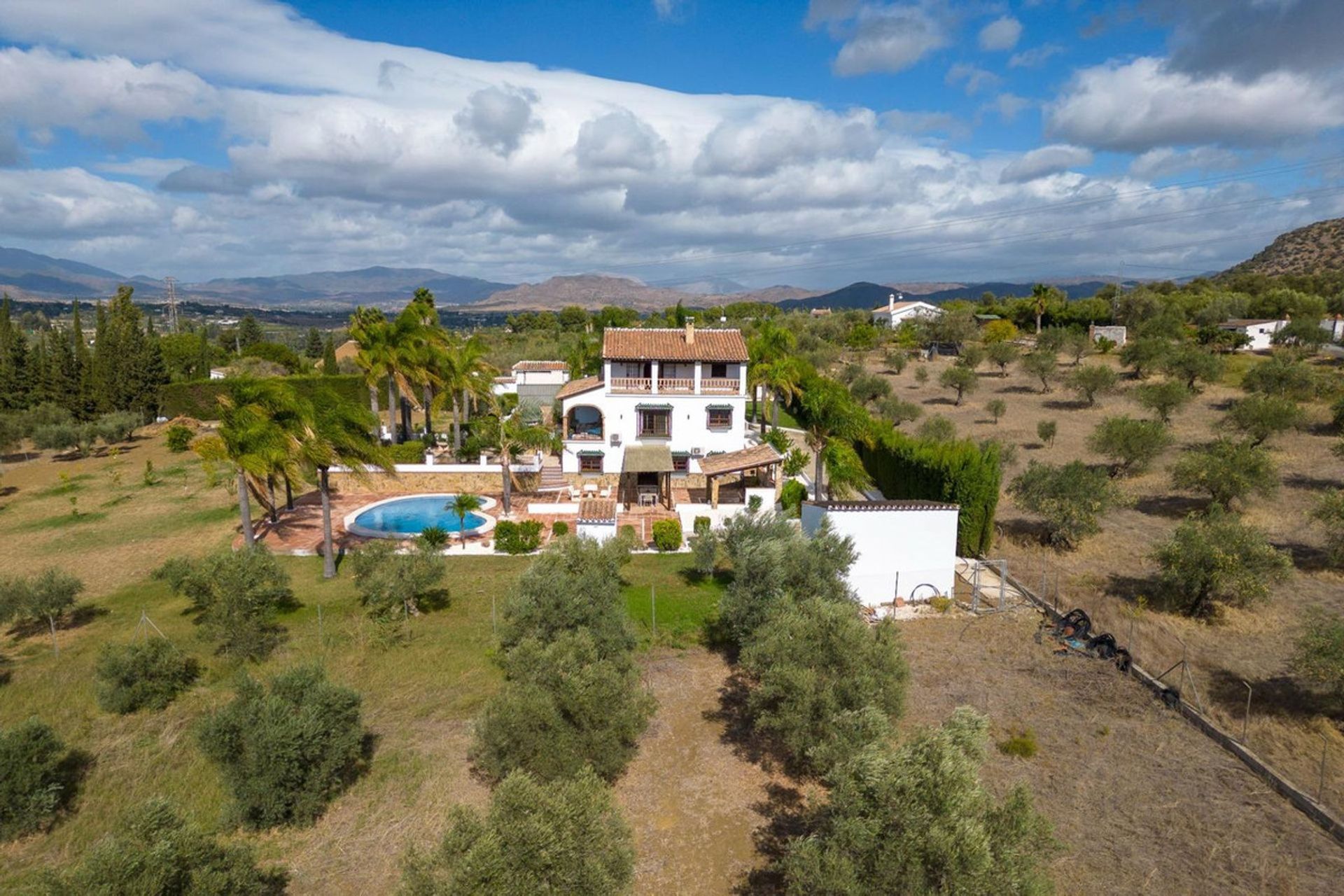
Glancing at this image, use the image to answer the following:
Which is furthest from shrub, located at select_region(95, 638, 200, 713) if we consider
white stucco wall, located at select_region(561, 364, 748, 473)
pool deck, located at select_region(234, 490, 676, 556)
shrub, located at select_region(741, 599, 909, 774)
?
white stucco wall, located at select_region(561, 364, 748, 473)

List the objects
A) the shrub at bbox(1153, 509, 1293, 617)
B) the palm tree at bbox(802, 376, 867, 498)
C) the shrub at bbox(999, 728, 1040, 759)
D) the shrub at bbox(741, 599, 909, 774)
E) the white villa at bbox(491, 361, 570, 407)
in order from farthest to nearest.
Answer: the white villa at bbox(491, 361, 570, 407) < the palm tree at bbox(802, 376, 867, 498) < the shrub at bbox(1153, 509, 1293, 617) < the shrub at bbox(999, 728, 1040, 759) < the shrub at bbox(741, 599, 909, 774)

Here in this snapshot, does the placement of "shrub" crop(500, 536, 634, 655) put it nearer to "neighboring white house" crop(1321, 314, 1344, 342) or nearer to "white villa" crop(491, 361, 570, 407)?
"white villa" crop(491, 361, 570, 407)

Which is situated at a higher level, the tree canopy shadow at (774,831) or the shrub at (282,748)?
the shrub at (282,748)

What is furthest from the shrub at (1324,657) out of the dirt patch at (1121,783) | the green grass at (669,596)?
the green grass at (669,596)

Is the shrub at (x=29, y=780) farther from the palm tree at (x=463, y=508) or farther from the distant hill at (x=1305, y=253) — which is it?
the distant hill at (x=1305, y=253)

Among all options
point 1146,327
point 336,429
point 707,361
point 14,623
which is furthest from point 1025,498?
point 1146,327

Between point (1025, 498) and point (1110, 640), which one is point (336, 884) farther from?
point (1025, 498)
